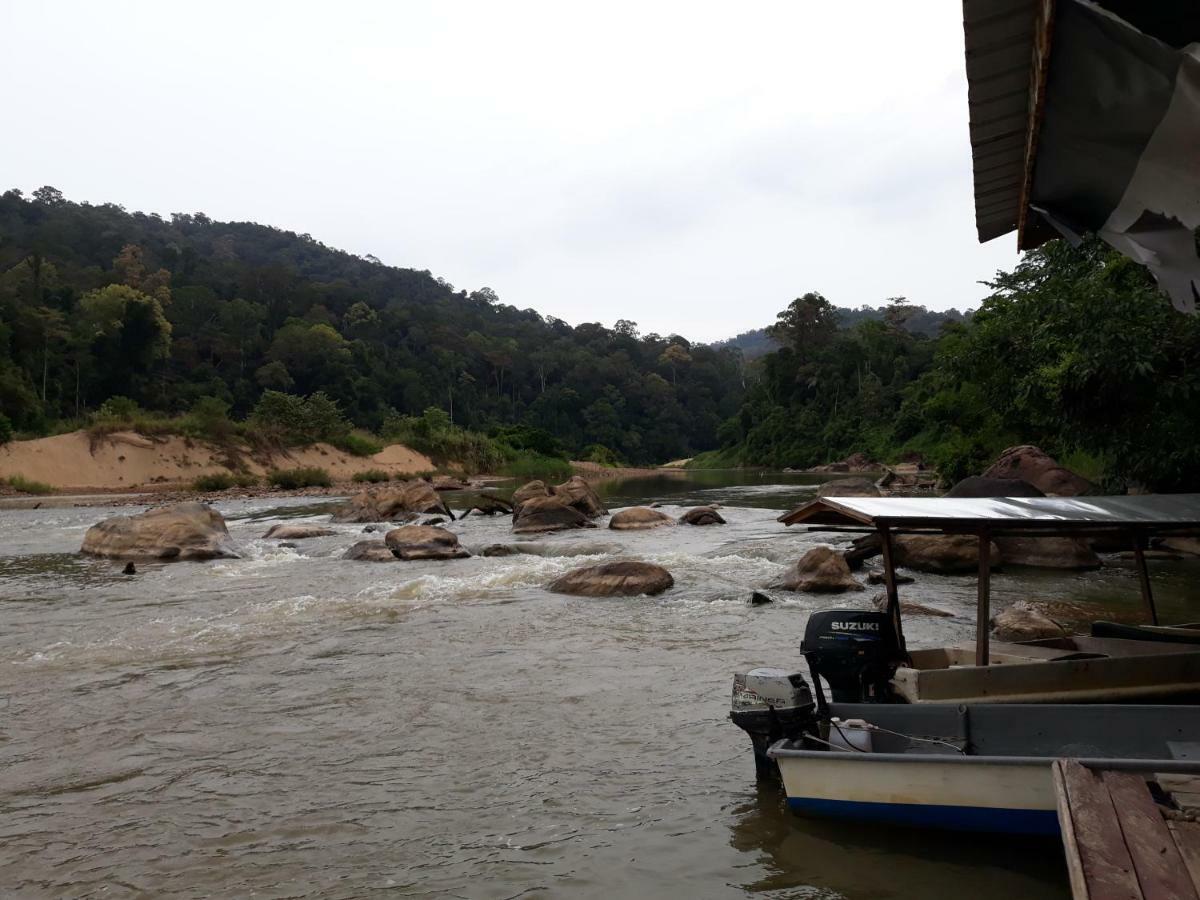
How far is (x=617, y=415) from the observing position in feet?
348

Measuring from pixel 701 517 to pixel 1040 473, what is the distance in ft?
27.9

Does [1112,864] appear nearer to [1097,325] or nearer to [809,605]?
[809,605]

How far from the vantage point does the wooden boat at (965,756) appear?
15.1 feet

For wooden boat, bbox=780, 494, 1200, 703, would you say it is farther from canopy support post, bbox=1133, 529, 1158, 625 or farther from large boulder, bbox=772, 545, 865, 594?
large boulder, bbox=772, 545, 865, 594

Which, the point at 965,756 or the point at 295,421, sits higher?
the point at 295,421

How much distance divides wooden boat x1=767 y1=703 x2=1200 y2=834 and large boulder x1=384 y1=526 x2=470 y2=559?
1239cm

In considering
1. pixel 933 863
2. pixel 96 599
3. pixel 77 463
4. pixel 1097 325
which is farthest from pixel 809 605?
pixel 77 463

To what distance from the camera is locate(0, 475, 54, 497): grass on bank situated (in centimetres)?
3928

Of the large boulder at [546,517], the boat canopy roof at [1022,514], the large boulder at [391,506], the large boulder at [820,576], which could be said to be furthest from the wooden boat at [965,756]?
the large boulder at [391,506]

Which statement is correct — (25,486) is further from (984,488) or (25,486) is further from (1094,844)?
(1094,844)

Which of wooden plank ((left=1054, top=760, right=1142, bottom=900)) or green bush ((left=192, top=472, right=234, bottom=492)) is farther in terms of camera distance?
green bush ((left=192, top=472, right=234, bottom=492))

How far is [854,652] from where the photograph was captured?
617 centimetres

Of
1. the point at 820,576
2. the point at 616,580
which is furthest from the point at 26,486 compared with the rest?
the point at 820,576

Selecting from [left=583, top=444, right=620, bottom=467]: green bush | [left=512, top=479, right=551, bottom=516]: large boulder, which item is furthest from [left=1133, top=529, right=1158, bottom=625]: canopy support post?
[left=583, top=444, right=620, bottom=467]: green bush
